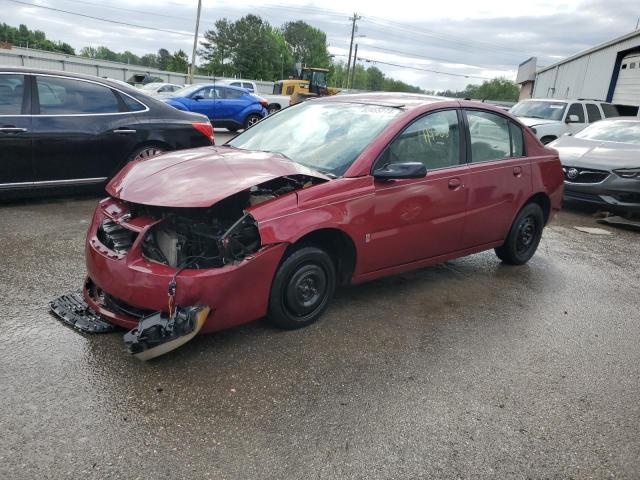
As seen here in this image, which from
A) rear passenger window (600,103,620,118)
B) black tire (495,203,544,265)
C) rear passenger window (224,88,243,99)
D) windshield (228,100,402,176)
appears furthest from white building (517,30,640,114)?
windshield (228,100,402,176)

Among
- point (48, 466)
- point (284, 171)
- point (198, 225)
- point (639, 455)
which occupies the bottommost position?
point (48, 466)

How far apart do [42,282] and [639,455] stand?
13.5ft

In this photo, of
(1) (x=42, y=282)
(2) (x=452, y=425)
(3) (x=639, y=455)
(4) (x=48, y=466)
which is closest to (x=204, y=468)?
(4) (x=48, y=466)

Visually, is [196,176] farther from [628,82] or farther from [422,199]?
[628,82]

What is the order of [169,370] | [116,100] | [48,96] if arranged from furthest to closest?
[116,100] < [48,96] < [169,370]

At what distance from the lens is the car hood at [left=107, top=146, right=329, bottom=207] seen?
10.3 ft

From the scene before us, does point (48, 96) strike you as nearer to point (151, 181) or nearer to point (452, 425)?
point (151, 181)

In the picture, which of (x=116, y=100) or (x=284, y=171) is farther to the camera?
(x=116, y=100)

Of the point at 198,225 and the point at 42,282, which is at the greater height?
the point at 198,225

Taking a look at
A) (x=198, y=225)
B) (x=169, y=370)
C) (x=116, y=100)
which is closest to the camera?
(x=169, y=370)

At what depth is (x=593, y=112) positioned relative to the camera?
13906mm

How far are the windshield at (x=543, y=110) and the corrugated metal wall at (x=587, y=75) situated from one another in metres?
5.66

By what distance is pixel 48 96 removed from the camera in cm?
601

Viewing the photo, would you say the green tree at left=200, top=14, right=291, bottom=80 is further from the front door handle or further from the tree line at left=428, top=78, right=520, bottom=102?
the front door handle
